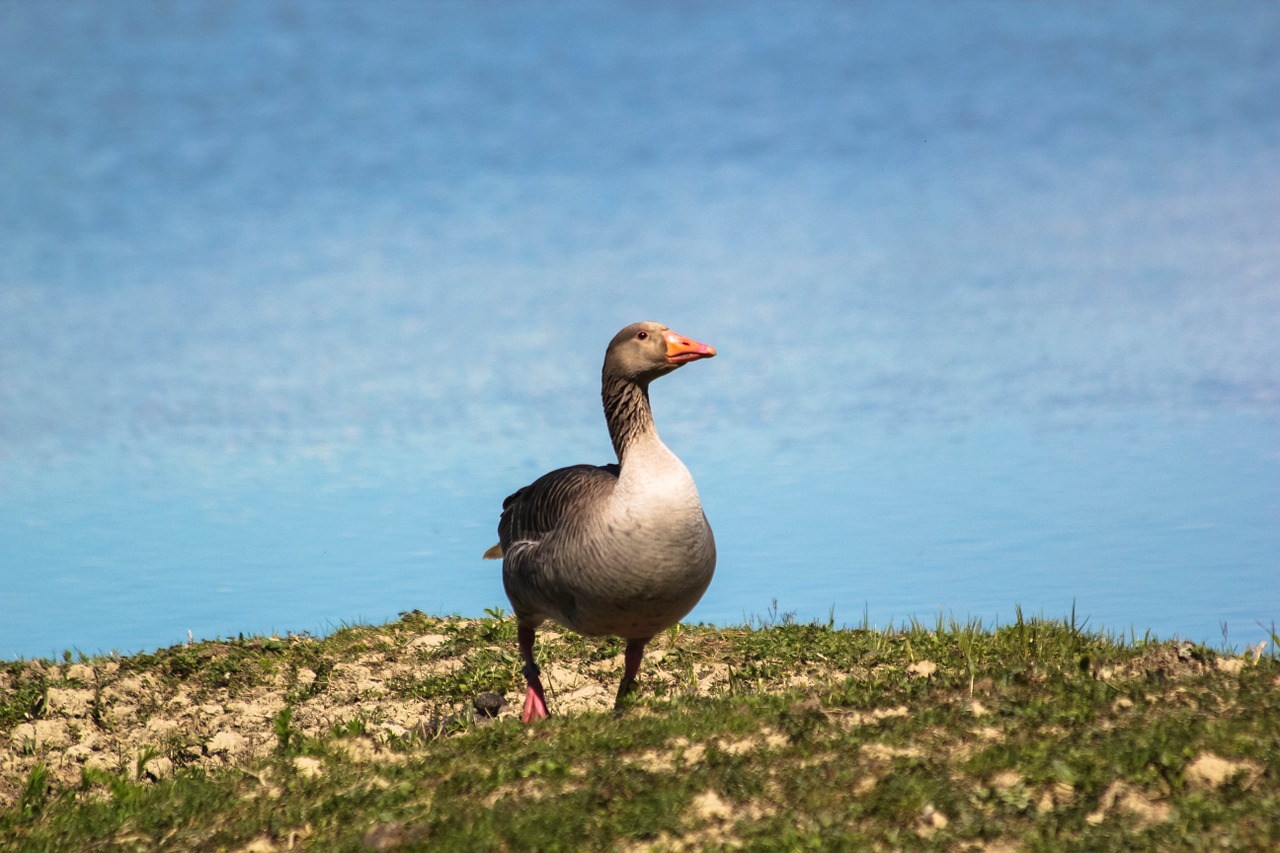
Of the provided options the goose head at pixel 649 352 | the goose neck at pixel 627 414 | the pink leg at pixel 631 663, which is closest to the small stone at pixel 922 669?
the pink leg at pixel 631 663

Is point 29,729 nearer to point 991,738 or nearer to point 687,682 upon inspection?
point 687,682

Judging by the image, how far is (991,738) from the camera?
677 cm

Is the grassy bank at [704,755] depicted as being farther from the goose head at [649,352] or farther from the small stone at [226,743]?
the goose head at [649,352]

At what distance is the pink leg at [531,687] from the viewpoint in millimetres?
9836

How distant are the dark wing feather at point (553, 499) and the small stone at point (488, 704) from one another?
4.49ft

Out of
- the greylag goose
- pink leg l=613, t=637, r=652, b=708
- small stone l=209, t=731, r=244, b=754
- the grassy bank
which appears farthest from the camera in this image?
small stone l=209, t=731, r=244, b=754

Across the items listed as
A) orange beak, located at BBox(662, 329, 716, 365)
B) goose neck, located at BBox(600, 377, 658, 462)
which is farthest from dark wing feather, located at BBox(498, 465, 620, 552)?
orange beak, located at BBox(662, 329, 716, 365)

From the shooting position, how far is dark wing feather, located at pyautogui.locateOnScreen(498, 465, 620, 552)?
938 cm

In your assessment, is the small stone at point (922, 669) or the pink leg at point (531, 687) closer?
the small stone at point (922, 669)

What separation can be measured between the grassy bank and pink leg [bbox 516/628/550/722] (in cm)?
49

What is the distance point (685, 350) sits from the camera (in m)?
9.14

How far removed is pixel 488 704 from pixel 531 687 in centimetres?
65

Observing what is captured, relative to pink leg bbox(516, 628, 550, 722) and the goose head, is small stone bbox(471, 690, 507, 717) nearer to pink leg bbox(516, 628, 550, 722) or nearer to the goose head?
pink leg bbox(516, 628, 550, 722)

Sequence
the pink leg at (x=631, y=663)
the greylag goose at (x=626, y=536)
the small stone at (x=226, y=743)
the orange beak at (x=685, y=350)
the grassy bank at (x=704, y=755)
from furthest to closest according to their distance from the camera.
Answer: the small stone at (x=226, y=743) → the pink leg at (x=631, y=663) → the orange beak at (x=685, y=350) → the greylag goose at (x=626, y=536) → the grassy bank at (x=704, y=755)
